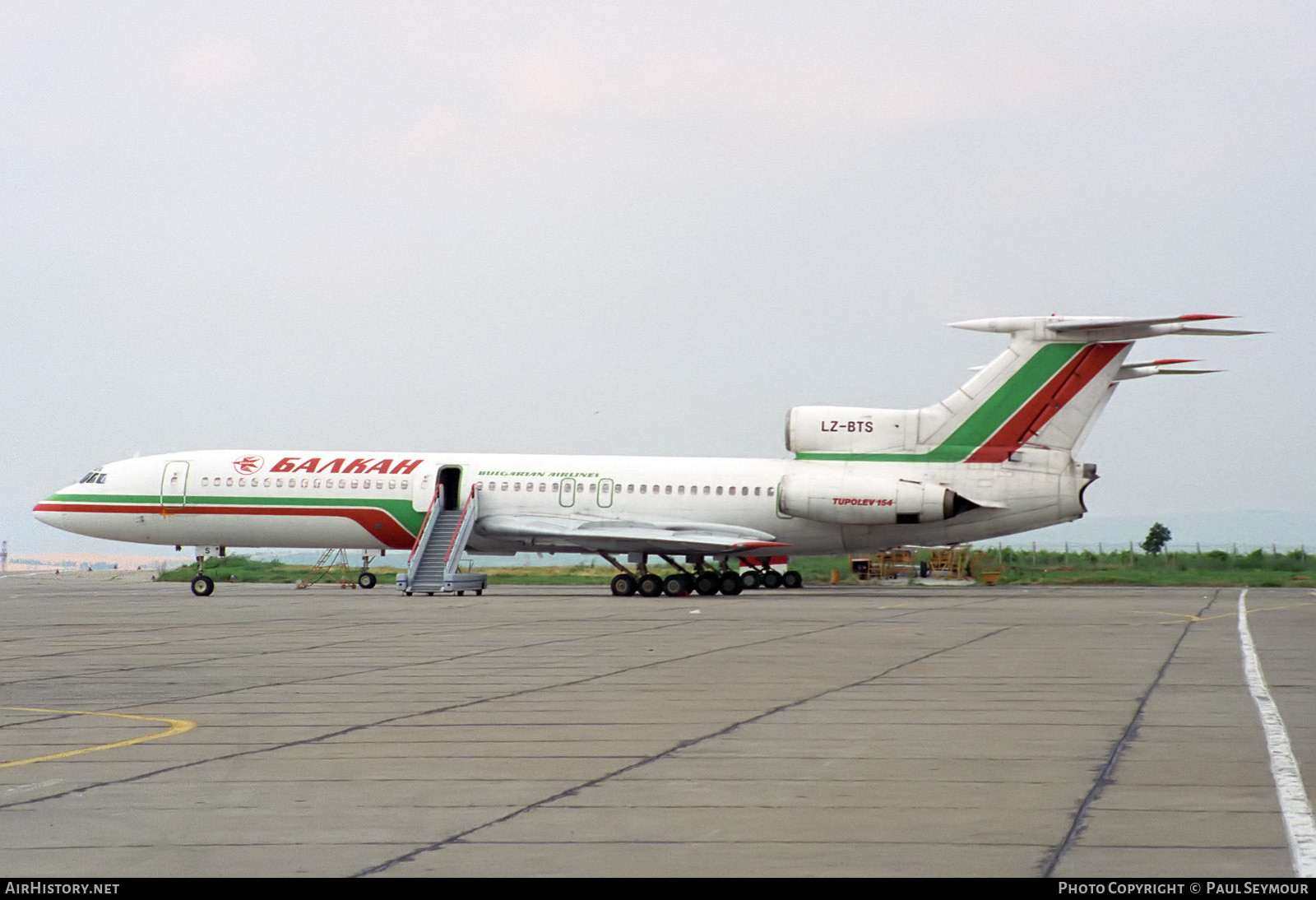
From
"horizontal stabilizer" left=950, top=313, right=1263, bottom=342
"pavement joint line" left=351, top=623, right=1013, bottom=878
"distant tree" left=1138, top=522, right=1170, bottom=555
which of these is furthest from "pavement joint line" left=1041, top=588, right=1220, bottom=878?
"distant tree" left=1138, top=522, right=1170, bottom=555

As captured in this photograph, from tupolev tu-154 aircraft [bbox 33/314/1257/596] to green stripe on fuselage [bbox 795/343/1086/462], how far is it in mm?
44

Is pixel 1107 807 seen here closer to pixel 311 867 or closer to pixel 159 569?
pixel 311 867

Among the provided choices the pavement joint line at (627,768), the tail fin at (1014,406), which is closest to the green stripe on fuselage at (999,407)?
the tail fin at (1014,406)

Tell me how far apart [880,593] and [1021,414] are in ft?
23.7

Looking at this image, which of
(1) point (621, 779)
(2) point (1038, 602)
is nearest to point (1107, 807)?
(1) point (621, 779)

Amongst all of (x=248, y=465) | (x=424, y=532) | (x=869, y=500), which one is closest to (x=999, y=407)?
(x=869, y=500)

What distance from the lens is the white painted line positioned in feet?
21.7

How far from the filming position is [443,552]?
40.8 m

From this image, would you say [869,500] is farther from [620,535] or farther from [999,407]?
[620,535]

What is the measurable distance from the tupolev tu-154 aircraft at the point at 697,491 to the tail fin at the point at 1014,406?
0.15ft

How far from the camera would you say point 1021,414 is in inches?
1533

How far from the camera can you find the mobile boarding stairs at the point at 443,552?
39281mm

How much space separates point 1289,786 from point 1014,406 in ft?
102

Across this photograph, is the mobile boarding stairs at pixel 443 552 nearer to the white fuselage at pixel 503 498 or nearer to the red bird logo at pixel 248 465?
the white fuselage at pixel 503 498
